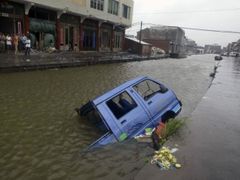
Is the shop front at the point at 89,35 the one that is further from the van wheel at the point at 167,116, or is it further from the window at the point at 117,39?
the van wheel at the point at 167,116

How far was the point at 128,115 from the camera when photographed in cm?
610

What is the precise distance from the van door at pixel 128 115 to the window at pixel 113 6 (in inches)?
1231

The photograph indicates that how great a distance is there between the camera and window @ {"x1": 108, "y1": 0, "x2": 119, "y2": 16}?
35631 mm

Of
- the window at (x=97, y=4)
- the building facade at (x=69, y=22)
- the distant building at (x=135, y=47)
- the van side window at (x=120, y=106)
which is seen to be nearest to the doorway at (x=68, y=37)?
the building facade at (x=69, y=22)

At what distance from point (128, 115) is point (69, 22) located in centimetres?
2590

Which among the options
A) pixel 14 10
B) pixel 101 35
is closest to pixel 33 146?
pixel 14 10

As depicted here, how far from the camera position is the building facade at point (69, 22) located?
22.8 metres

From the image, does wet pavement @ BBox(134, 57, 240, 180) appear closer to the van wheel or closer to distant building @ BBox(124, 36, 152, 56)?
the van wheel

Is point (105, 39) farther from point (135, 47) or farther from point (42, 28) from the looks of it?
point (42, 28)

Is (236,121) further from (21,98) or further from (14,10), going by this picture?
(14,10)

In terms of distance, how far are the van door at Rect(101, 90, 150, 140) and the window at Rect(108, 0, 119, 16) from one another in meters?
31.3

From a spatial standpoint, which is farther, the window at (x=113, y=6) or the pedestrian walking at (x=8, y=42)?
the window at (x=113, y=6)

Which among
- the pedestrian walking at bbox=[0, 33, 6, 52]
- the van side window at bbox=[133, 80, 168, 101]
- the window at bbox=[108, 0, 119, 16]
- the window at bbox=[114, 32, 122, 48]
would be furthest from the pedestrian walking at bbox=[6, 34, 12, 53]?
the window at bbox=[114, 32, 122, 48]

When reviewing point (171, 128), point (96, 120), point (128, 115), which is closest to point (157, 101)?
point (171, 128)
